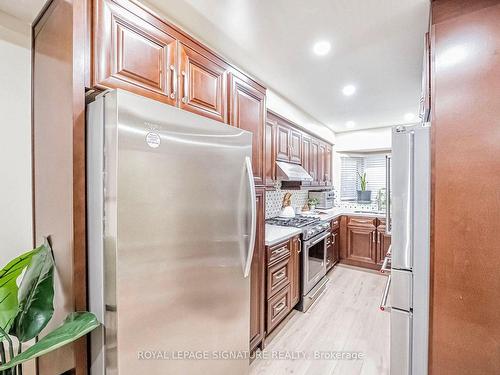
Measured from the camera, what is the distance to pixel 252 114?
1893 millimetres

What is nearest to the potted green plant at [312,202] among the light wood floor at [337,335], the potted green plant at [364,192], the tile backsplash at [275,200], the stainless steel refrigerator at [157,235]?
the tile backsplash at [275,200]

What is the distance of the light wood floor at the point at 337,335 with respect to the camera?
6.15ft

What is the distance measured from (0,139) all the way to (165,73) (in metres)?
1.00

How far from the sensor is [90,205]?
96 centimetres

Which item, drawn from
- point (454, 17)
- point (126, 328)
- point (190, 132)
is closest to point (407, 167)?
point (454, 17)

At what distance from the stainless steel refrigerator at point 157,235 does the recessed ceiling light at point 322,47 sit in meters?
1.15

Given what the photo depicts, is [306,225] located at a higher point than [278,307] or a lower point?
higher

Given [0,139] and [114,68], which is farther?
[0,139]

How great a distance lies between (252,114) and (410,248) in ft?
4.57

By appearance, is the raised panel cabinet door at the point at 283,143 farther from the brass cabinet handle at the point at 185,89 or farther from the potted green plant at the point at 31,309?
the potted green plant at the point at 31,309

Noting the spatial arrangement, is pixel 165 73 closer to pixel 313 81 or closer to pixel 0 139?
pixel 0 139

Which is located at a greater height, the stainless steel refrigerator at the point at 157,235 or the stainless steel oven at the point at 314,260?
the stainless steel refrigerator at the point at 157,235

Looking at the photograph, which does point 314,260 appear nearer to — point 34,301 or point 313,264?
point 313,264

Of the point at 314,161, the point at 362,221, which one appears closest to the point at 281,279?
the point at 314,161
